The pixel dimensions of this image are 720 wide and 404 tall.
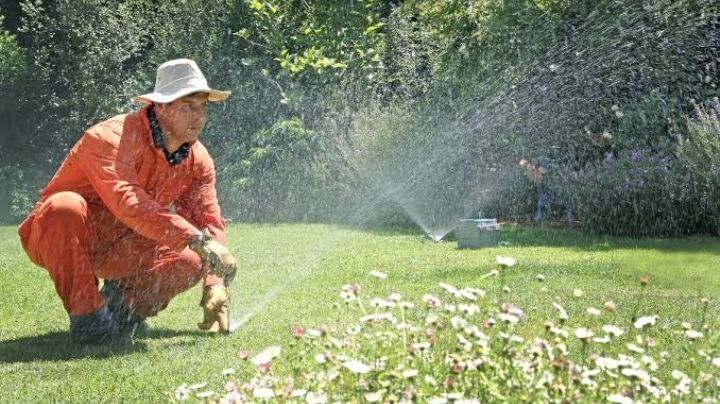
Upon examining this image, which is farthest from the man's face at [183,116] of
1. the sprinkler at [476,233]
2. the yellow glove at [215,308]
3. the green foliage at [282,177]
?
the green foliage at [282,177]

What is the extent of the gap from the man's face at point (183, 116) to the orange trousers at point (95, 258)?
527 mm

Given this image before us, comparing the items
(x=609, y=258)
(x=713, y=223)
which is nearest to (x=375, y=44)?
(x=713, y=223)

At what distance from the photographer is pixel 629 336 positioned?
424 centimetres

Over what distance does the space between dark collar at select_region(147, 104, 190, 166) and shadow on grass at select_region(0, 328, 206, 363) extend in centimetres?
86

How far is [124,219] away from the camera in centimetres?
441

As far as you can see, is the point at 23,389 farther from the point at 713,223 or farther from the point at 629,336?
the point at 713,223

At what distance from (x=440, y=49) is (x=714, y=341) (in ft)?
42.9

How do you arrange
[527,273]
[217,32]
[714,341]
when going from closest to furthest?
[714,341]
[527,273]
[217,32]

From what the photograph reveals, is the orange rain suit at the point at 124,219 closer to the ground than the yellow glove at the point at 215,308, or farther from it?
farther from it

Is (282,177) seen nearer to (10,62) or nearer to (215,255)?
(10,62)

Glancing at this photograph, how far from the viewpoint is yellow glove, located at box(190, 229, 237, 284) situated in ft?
14.3

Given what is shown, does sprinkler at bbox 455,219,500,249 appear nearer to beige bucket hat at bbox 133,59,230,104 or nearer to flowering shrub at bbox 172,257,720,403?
beige bucket hat at bbox 133,59,230,104

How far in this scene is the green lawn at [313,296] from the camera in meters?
4.00

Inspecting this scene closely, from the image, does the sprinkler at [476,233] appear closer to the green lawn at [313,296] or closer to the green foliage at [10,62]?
the green lawn at [313,296]
